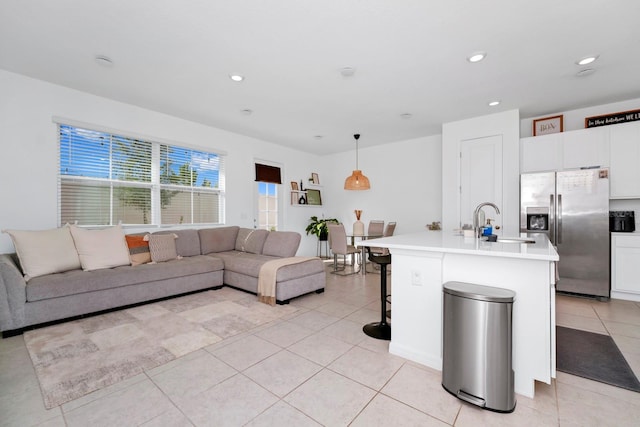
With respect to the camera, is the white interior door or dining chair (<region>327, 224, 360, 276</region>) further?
dining chair (<region>327, 224, 360, 276</region>)

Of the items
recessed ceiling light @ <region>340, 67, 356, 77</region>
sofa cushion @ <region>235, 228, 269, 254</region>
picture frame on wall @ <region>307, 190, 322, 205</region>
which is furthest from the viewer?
picture frame on wall @ <region>307, 190, 322, 205</region>

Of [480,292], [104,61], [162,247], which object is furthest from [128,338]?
[480,292]

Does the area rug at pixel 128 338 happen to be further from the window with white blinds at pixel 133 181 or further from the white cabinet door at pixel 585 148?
the white cabinet door at pixel 585 148

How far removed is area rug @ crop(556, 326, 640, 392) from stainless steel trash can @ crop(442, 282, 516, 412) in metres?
0.89

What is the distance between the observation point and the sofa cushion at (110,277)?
267 cm

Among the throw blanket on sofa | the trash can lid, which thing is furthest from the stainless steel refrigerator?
the throw blanket on sofa

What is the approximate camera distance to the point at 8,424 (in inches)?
57.9

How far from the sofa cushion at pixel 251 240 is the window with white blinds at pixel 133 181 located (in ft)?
2.23

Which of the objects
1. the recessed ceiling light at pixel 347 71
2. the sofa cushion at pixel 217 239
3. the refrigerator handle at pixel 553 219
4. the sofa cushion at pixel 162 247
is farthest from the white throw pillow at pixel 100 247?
the refrigerator handle at pixel 553 219

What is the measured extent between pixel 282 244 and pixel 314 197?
10.1 ft

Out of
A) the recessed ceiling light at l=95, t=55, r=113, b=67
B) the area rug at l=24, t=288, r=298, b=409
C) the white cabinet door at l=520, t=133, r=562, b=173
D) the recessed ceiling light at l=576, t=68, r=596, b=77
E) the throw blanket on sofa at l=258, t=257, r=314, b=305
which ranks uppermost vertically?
the recessed ceiling light at l=95, t=55, r=113, b=67

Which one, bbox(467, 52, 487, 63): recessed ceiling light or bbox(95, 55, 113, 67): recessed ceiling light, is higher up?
bbox(95, 55, 113, 67): recessed ceiling light

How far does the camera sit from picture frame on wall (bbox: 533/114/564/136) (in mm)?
4109

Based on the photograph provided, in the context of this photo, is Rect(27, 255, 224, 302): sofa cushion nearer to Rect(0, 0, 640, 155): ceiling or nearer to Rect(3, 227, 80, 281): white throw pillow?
Rect(3, 227, 80, 281): white throw pillow
